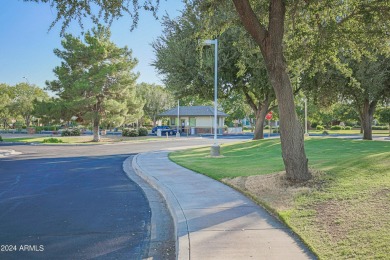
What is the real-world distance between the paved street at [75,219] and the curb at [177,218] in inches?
7.7

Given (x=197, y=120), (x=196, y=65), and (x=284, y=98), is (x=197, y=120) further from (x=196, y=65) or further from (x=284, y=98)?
(x=284, y=98)

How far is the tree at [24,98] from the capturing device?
73.0m

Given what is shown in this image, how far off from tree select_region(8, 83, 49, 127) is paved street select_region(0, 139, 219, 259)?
61.9 meters

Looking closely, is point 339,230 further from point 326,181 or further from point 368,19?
point 368,19

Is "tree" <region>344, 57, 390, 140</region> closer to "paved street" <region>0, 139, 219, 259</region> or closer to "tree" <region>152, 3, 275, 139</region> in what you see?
"tree" <region>152, 3, 275, 139</region>

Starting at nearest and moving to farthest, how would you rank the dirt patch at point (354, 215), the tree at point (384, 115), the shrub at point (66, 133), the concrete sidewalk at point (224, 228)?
the concrete sidewalk at point (224, 228) < the dirt patch at point (354, 215) < the shrub at point (66, 133) < the tree at point (384, 115)

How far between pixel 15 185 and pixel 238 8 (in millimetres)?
8568

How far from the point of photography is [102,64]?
1478 inches

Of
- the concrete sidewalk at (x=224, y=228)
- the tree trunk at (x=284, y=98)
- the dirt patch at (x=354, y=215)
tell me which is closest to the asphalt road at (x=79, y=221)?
the concrete sidewalk at (x=224, y=228)

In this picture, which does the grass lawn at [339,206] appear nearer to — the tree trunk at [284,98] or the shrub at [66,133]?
the tree trunk at [284,98]

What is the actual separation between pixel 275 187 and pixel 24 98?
77.1 meters

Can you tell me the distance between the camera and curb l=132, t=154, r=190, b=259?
496cm

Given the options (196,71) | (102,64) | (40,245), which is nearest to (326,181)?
(40,245)

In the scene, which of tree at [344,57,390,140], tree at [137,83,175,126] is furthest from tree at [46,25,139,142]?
tree at [137,83,175,126]
